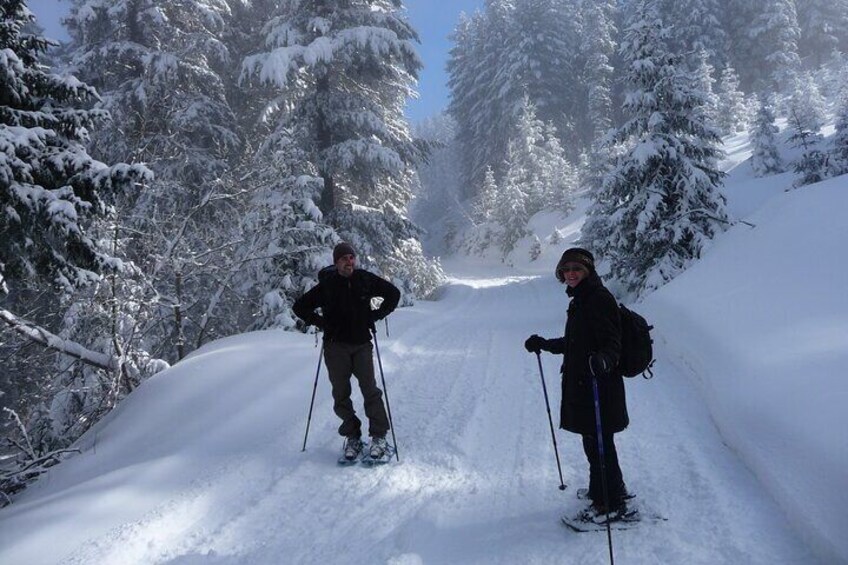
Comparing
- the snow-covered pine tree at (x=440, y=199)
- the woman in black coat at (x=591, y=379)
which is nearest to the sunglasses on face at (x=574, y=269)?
the woman in black coat at (x=591, y=379)

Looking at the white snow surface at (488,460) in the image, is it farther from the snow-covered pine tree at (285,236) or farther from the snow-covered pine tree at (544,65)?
the snow-covered pine tree at (544,65)

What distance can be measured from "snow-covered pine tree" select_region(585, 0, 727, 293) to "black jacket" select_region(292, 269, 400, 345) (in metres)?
10.2

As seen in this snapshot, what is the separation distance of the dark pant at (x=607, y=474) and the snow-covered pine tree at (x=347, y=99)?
12435 mm

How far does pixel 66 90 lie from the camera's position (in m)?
6.23

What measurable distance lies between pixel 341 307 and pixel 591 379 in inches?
108

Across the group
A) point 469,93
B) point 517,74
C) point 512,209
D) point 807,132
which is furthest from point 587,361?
point 469,93

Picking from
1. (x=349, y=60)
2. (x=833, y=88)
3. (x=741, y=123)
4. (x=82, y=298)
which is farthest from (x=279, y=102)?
(x=833, y=88)

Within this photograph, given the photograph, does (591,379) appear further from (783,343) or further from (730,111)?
(730,111)

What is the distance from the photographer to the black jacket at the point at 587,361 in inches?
153

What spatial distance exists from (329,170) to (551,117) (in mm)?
46938

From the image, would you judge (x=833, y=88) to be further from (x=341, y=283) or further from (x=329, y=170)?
(x=341, y=283)

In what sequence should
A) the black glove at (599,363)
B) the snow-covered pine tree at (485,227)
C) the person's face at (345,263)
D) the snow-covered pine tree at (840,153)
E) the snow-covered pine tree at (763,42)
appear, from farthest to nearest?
the snow-covered pine tree at (763,42)
the snow-covered pine tree at (485,227)
the snow-covered pine tree at (840,153)
the person's face at (345,263)
the black glove at (599,363)

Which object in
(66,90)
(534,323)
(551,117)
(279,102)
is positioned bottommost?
(534,323)

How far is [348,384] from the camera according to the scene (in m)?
5.68
